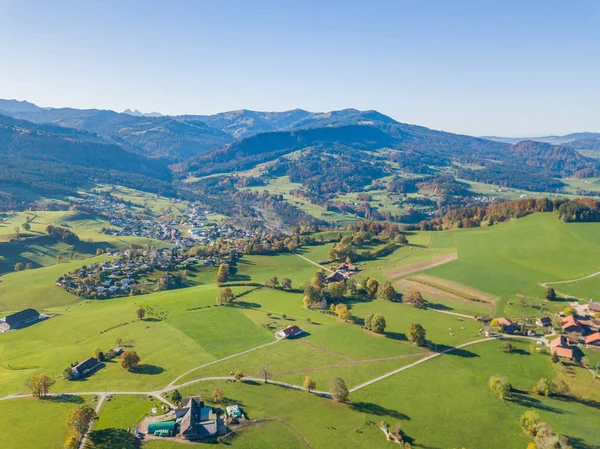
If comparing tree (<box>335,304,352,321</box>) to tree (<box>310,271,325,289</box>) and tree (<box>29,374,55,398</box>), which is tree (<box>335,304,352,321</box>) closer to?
tree (<box>310,271,325,289</box>)

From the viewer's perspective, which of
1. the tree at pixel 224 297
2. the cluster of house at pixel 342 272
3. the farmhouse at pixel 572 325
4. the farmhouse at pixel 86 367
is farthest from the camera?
the cluster of house at pixel 342 272

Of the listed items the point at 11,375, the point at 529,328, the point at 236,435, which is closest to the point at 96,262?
the point at 11,375

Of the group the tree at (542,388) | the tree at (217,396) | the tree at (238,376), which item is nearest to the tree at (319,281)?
the tree at (238,376)

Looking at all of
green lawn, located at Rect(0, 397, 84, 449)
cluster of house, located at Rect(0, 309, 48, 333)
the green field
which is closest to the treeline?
the green field

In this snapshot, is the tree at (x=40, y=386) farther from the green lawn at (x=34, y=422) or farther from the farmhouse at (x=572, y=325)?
the farmhouse at (x=572, y=325)

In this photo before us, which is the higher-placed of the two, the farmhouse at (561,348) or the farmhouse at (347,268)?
the farmhouse at (561,348)

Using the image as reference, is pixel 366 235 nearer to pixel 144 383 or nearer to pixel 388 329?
pixel 388 329
